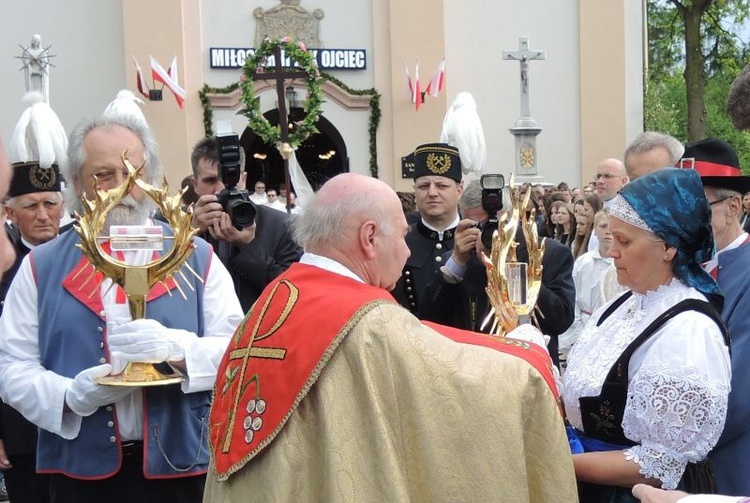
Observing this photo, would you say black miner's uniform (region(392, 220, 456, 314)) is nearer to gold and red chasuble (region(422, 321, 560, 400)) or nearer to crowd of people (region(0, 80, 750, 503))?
crowd of people (region(0, 80, 750, 503))

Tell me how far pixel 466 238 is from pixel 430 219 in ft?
2.57

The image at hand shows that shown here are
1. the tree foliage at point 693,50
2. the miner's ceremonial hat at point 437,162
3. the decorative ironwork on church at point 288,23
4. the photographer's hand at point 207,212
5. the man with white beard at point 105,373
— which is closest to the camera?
the man with white beard at point 105,373

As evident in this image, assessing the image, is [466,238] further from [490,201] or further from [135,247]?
[135,247]

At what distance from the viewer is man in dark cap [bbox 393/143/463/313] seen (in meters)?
5.12

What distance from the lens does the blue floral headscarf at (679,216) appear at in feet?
9.71

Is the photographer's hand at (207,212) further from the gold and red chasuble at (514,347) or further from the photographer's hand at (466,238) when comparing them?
the gold and red chasuble at (514,347)

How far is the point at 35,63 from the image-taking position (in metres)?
16.0

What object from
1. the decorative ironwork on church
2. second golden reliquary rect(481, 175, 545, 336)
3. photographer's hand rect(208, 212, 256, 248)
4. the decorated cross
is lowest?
second golden reliquary rect(481, 175, 545, 336)

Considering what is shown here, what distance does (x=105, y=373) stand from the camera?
310 cm

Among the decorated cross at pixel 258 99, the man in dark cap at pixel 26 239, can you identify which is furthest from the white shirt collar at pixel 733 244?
the decorated cross at pixel 258 99

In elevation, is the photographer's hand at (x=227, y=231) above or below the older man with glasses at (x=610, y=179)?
below

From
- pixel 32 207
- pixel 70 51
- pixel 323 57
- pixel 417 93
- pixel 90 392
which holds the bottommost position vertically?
pixel 90 392

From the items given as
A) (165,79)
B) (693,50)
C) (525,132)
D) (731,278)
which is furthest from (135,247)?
(693,50)

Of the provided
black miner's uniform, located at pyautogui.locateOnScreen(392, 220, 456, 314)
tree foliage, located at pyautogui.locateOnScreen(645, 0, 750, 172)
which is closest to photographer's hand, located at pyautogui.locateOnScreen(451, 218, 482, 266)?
black miner's uniform, located at pyautogui.locateOnScreen(392, 220, 456, 314)
